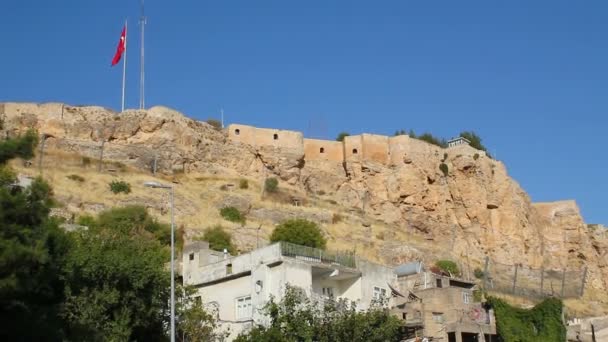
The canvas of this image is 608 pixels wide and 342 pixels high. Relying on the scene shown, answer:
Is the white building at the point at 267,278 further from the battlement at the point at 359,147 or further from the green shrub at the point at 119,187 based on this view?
the battlement at the point at 359,147

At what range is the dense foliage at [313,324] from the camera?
31.1 m

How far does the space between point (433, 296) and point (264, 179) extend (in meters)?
32.7

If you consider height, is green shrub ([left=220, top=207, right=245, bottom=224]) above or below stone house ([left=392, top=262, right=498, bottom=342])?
above

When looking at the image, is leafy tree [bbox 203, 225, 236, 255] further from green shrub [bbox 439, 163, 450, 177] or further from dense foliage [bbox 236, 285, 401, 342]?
green shrub [bbox 439, 163, 450, 177]

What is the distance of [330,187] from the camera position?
76250 millimetres

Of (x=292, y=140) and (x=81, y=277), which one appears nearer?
(x=81, y=277)

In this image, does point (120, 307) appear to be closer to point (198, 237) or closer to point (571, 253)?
point (198, 237)

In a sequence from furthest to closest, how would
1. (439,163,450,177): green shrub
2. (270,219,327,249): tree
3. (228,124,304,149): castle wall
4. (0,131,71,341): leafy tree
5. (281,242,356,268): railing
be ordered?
(439,163,450,177): green shrub → (228,124,304,149): castle wall → (270,219,327,249): tree → (281,242,356,268): railing → (0,131,71,341): leafy tree

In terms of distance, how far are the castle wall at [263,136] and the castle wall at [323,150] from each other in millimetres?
2020

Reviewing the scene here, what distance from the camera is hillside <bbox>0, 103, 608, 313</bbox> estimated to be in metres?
63.0

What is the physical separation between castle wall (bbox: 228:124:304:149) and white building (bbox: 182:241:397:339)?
3408cm

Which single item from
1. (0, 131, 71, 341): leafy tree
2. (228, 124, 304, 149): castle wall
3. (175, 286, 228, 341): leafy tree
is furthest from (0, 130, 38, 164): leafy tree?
(228, 124, 304, 149): castle wall

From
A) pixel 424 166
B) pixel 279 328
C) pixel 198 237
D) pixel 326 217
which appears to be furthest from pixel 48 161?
pixel 279 328

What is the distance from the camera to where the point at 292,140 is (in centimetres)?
7525
